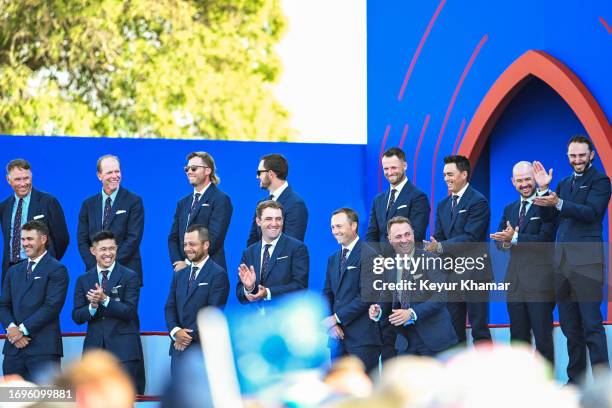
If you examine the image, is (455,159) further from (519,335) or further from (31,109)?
(31,109)

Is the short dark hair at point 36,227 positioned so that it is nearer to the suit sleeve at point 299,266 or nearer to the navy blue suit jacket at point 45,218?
the navy blue suit jacket at point 45,218

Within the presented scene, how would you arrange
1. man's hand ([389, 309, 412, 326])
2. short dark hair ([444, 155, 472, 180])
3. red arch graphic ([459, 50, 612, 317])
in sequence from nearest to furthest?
man's hand ([389, 309, 412, 326]), short dark hair ([444, 155, 472, 180]), red arch graphic ([459, 50, 612, 317])

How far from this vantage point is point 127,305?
7.03 meters

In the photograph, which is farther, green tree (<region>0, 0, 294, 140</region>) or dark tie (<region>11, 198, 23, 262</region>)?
green tree (<region>0, 0, 294, 140</region>)

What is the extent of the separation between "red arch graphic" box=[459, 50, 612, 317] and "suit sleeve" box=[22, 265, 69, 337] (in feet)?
11.7

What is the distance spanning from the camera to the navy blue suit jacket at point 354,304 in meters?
6.71

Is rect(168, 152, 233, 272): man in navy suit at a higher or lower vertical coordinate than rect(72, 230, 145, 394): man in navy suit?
higher

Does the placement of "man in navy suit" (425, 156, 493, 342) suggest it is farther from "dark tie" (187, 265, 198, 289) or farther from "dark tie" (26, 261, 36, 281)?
"dark tie" (26, 261, 36, 281)

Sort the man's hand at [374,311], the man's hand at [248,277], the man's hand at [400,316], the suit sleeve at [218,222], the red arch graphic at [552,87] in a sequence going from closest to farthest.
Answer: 1. the man's hand at [400,316]
2. the man's hand at [374,311]
3. the man's hand at [248,277]
4. the suit sleeve at [218,222]
5. the red arch graphic at [552,87]

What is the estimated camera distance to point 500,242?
6.88m

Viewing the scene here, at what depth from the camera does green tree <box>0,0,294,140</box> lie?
61.1 feet

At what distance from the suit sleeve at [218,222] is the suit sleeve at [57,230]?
1.08 meters

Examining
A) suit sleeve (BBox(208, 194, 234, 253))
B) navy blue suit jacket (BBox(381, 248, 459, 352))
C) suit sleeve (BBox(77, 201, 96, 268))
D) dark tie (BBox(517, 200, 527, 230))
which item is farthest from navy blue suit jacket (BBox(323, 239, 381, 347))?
suit sleeve (BBox(77, 201, 96, 268))

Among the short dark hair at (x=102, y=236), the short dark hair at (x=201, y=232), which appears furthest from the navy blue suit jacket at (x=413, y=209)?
the short dark hair at (x=102, y=236)
